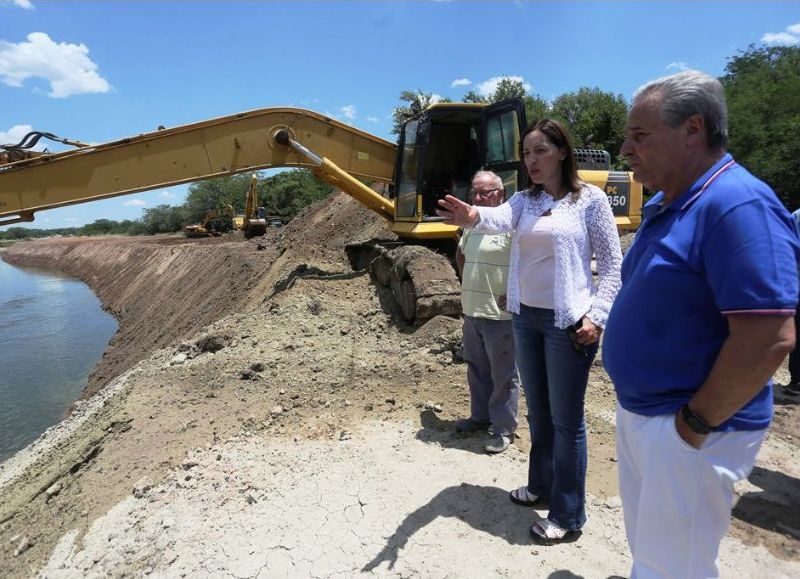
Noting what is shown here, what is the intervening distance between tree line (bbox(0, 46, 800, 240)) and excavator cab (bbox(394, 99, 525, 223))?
369 mm

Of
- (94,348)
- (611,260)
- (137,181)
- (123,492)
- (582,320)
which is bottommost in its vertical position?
(94,348)

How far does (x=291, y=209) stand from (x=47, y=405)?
33.5m

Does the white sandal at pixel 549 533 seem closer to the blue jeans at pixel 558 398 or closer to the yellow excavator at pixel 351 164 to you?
the blue jeans at pixel 558 398

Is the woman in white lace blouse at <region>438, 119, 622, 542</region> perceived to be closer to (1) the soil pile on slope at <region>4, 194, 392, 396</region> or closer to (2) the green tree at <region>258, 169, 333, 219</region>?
(1) the soil pile on slope at <region>4, 194, 392, 396</region>

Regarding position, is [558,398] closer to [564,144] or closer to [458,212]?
[458,212]

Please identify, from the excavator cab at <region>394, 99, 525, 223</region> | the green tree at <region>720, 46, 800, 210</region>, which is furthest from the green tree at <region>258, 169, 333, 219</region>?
the excavator cab at <region>394, 99, 525, 223</region>

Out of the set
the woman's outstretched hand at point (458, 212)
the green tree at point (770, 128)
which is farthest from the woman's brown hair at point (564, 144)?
the green tree at point (770, 128)

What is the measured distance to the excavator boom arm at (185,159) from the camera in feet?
23.2

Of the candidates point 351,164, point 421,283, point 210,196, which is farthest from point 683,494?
point 210,196

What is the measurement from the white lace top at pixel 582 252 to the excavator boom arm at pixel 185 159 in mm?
6587

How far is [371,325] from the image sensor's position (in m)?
6.76

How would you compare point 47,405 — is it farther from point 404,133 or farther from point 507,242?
point 507,242

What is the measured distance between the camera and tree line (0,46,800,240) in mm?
20719

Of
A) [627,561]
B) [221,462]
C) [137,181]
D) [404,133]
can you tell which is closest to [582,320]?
[627,561]
